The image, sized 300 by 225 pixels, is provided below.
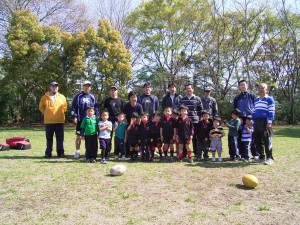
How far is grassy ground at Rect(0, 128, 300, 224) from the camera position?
149 inches

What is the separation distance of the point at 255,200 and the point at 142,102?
442 centimetres

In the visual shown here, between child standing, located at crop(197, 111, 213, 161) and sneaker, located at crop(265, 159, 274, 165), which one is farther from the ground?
child standing, located at crop(197, 111, 213, 161)

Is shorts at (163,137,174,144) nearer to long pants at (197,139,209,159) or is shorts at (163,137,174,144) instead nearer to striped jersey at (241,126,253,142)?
long pants at (197,139,209,159)

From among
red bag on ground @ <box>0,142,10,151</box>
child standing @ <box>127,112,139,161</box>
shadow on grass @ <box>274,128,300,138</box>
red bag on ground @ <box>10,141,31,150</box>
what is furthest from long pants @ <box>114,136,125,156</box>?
shadow on grass @ <box>274,128,300,138</box>

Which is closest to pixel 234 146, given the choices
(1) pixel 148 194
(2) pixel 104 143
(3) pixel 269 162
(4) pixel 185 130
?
(3) pixel 269 162

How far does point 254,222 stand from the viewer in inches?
143

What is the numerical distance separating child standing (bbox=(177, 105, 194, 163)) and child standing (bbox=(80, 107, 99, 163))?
2117 mm

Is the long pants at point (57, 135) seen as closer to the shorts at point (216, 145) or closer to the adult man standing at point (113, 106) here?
the adult man standing at point (113, 106)

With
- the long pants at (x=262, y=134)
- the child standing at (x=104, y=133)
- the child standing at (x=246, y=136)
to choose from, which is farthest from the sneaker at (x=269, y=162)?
the child standing at (x=104, y=133)

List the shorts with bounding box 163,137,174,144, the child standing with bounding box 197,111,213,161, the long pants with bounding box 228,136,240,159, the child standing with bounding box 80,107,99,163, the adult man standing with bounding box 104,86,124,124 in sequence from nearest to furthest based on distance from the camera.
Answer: the child standing with bounding box 80,107,99,163
the shorts with bounding box 163,137,174,144
the long pants with bounding box 228,136,240,159
the child standing with bounding box 197,111,213,161
the adult man standing with bounding box 104,86,124,124

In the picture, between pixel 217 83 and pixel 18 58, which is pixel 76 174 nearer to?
pixel 18 58

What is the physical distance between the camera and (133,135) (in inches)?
298

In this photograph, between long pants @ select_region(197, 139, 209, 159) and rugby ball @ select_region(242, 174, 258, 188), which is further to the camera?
long pants @ select_region(197, 139, 209, 159)

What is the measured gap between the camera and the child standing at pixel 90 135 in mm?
7336
